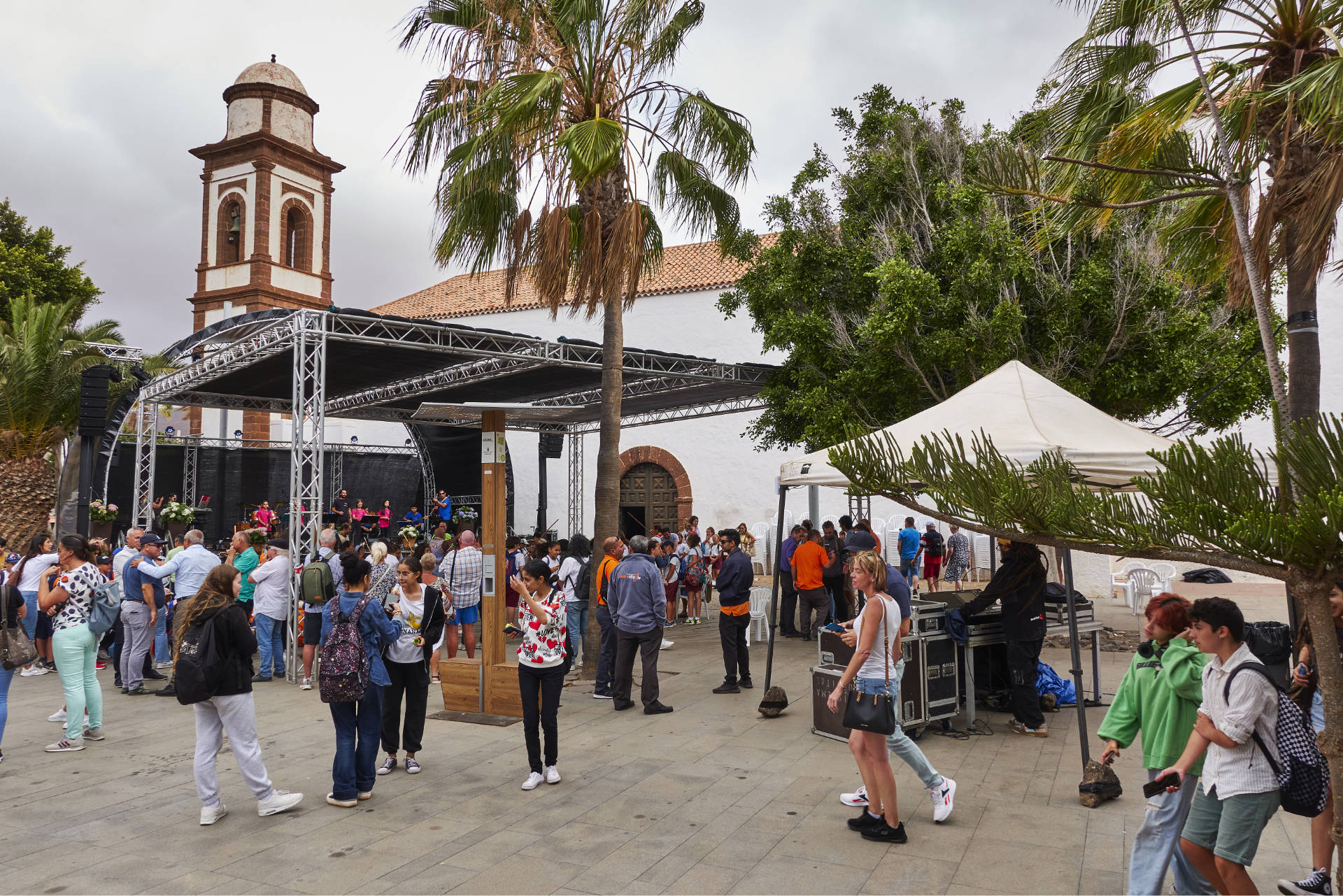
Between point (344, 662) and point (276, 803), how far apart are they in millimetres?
974

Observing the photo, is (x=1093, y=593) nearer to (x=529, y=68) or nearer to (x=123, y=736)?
(x=529, y=68)

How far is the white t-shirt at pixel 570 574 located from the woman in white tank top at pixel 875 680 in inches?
222

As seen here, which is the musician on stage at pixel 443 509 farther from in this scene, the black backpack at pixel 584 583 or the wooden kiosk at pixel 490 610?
the wooden kiosk at pixel 490 610

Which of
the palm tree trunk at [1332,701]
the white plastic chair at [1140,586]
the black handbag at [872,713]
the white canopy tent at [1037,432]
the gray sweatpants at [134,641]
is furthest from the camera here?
the white plastic chair at [1140,586]

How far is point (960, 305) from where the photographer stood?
11117 millimetres

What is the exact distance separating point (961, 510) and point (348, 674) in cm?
390

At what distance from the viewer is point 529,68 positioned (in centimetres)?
929

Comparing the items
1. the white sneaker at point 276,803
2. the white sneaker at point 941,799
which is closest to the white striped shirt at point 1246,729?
the white sneaker at point 941,799

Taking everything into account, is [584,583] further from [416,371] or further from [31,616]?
[416,371]

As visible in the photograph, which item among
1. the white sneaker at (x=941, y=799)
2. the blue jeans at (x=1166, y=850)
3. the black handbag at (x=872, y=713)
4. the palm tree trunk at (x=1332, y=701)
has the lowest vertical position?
the white sneaker at (x=941, y=799)

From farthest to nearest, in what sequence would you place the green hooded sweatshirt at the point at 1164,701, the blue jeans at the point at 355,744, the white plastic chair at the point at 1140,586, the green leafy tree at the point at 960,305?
the white plastic chair at the point at 1140,586, the green leafy tree at the point at 960,305, the blue jeans at the point at 355,744, the green hooded sweatshirt at the point at 1164,701

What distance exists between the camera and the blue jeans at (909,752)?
4828mm

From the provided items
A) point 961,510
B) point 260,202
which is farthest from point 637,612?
point 260,202

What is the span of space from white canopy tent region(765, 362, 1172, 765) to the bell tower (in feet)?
80.3
